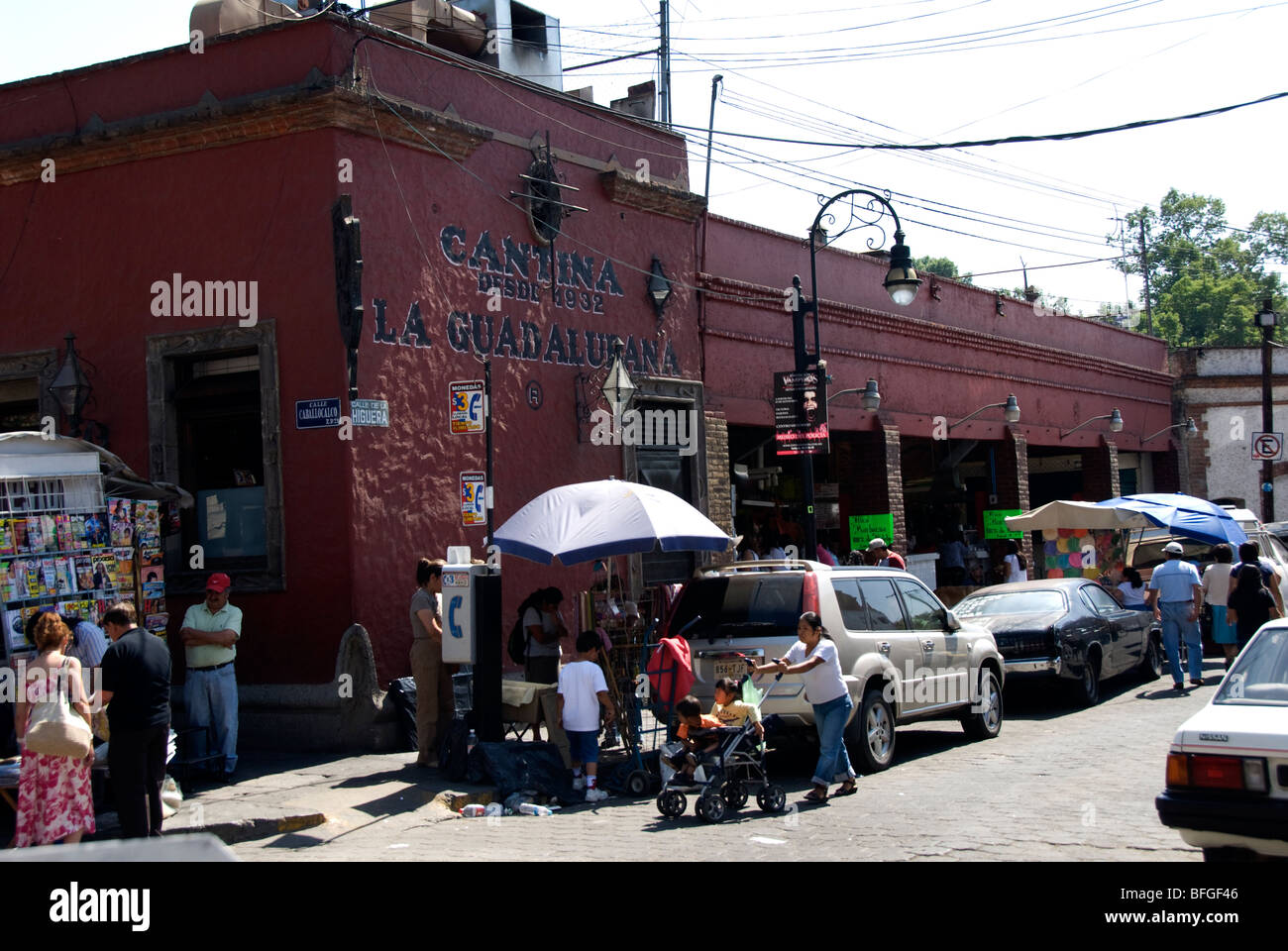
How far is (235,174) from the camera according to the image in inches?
520


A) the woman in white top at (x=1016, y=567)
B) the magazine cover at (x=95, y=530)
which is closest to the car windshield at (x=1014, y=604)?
the woman in white top at (x=1016, y=567)

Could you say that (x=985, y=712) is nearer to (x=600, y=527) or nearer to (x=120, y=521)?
(x=600, y=527)

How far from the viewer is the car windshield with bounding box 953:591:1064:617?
15.1 meters

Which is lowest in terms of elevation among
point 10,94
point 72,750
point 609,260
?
point 72,750

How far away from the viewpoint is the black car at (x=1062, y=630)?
14.3 m

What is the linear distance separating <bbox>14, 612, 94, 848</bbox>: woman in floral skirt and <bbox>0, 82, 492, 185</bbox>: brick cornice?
22.0 feet

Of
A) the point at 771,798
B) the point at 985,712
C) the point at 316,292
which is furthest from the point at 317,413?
the point at 985,712

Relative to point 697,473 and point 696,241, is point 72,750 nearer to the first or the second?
point 697,473

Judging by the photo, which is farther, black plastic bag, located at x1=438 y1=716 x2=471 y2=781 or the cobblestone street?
black plastic bag, located at x1=438 y1=716 x2=471 y2=781

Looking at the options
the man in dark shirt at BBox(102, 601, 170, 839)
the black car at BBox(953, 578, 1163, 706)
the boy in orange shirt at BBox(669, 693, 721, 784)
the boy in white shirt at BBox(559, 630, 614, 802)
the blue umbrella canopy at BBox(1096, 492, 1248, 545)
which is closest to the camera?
the man in dark shirt at BBox(102, 601, 170, 839)

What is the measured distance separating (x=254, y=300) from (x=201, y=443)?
1.75 m

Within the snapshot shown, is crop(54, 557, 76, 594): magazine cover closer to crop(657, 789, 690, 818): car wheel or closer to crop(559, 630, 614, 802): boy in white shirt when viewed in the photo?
crop(559, 630, 614, 802): boy in white shirt

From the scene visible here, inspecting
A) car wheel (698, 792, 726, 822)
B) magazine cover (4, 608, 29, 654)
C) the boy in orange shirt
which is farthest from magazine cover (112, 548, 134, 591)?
car wheel (698, 792, 726, 822)
